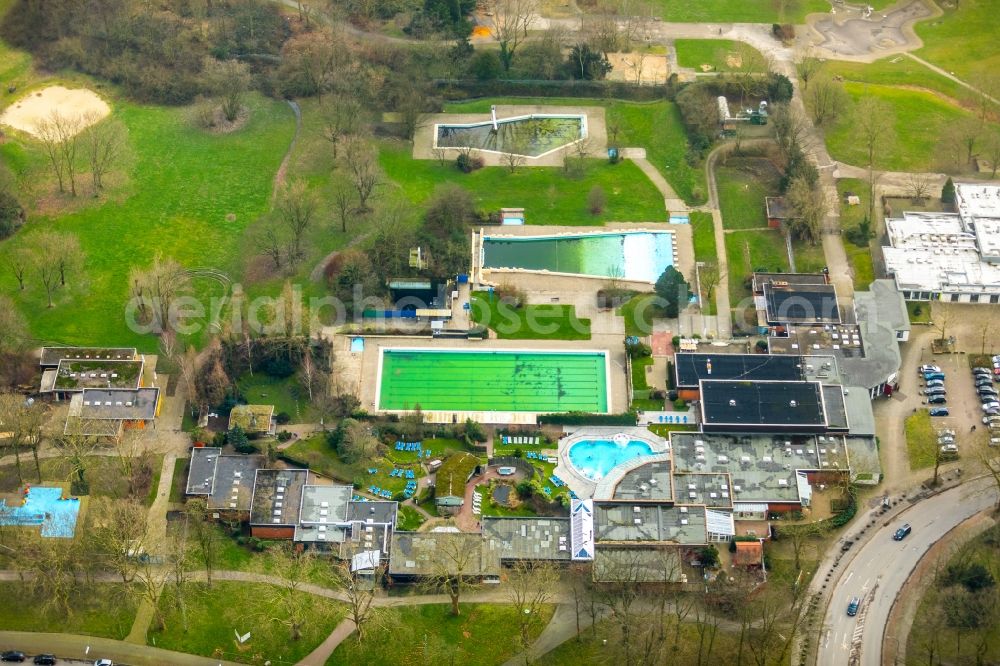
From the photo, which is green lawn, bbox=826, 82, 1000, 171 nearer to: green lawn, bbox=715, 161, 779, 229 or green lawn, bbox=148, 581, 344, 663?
green lawn, bbox=715, 161, 779, 229

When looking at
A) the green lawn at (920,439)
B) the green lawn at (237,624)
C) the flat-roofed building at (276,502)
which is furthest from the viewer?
the green lawn at (920,439)

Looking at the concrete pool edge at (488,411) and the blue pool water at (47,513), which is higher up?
the concrete pool edge at (488,411)

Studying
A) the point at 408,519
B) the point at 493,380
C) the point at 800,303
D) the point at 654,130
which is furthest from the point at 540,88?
the point at 408,519

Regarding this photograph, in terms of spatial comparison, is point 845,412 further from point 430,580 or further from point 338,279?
point 338,279

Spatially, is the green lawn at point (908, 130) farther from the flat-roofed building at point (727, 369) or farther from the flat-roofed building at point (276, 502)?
the flat-roofed building at point (276, 502)

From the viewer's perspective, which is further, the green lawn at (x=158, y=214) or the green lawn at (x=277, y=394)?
the green lawn at (x=158, y=214)

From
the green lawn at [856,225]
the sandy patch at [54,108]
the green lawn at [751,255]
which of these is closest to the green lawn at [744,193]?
the green lawn at [751,255]

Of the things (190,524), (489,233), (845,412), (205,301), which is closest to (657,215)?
(489,233)
